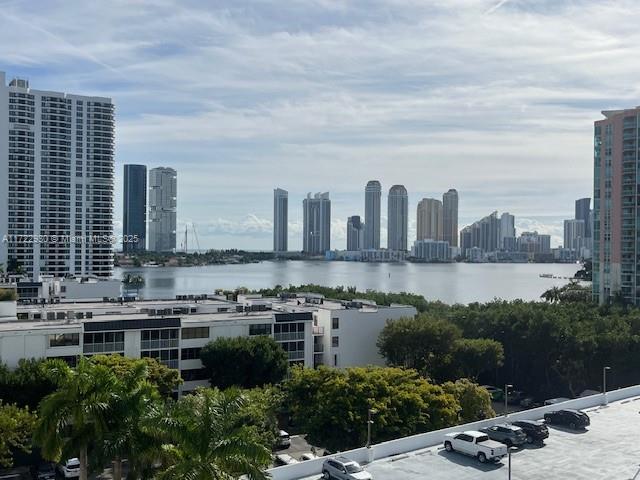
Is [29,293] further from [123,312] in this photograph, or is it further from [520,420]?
[520,420]

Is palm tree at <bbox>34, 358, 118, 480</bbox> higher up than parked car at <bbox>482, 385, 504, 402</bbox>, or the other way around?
palm tree at <bbox>34, 358, 118, 480</bbox>

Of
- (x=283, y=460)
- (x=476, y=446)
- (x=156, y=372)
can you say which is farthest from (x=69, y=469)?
(x=476, y=446)

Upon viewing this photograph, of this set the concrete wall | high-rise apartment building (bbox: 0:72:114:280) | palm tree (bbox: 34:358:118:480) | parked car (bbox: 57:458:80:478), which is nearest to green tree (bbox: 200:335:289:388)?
parked car (bbox: 57:458:80:478)

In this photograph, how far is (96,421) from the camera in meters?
12.7

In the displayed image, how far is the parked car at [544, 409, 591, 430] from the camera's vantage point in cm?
1922

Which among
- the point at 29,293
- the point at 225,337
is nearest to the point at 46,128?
the point at 29,293

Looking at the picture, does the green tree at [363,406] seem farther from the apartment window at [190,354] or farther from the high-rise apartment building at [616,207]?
the high-rise apartment building at [616,207]

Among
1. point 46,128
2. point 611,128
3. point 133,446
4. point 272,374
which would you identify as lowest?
point 272,374

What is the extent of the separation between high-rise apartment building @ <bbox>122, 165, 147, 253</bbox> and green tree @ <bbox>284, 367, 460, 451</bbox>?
172 metres

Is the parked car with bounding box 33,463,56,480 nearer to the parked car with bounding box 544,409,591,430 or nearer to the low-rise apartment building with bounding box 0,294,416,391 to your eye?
the low-rise apartment building with bounding box 0,294,416,391

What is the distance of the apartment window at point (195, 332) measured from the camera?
103 ft

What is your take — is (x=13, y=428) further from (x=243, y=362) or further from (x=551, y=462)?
(x=551, y=462)

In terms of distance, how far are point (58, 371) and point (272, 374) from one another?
1794 cm

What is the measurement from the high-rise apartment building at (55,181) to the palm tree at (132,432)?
257 ft
